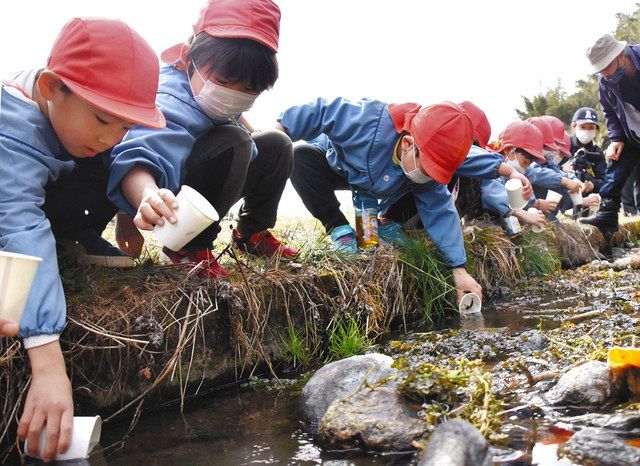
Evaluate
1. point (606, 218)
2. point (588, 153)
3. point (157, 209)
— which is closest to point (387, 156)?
point (157, 209)

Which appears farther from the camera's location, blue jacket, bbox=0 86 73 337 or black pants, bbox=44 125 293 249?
black pants, bbox=44 125 293 249

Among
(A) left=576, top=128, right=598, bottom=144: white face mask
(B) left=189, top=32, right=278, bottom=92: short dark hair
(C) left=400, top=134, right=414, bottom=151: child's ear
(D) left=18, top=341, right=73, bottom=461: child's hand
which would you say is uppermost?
(B) left=189, top=32, right=278, bottom=92: short dark hair

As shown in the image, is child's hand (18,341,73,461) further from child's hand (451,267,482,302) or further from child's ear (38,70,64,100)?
child's hand (451,267,482,302)

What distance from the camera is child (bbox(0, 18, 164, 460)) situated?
1579mm

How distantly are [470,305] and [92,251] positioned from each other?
2.20 metres

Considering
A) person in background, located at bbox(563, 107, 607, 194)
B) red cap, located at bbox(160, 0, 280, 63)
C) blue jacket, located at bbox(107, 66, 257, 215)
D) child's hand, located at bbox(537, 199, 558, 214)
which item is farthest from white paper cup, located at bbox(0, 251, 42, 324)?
person in background, located at bbox(563, 107, 607, 194)

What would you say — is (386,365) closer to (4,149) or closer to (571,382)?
(571,382)

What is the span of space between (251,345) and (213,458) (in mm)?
737

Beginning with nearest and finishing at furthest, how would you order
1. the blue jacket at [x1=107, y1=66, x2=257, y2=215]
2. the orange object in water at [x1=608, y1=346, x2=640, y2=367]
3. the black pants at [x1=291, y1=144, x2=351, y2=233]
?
the orange object in water at [x1=608, y1=346, x2=640, y2=367], the blue jacket at [x1=107, y1=66, x2=257, y2=215], the black pants at [x1=291, y1=144, x2=351, y2=233]

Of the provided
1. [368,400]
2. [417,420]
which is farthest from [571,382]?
[368,400]

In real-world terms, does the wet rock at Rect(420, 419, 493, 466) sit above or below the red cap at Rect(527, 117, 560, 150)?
below

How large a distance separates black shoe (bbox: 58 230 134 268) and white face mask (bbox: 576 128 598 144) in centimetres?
704

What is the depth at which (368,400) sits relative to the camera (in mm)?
1812

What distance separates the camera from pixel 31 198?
1.77 meters
